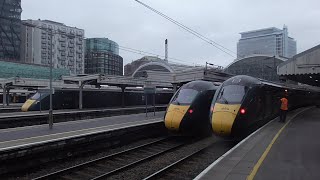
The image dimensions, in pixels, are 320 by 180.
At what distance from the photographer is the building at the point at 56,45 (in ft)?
120

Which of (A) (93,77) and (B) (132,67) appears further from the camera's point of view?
(B) (132,67)

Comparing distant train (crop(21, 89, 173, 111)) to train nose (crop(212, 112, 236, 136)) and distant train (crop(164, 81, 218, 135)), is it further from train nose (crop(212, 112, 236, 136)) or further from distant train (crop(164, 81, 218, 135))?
train nose (crop(212, 112, 236, 136))

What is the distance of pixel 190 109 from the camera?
736 inches

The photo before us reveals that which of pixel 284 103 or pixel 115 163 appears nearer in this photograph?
pixel 115 163

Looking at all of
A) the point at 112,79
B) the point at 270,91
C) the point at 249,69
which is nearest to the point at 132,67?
the point at 249,69

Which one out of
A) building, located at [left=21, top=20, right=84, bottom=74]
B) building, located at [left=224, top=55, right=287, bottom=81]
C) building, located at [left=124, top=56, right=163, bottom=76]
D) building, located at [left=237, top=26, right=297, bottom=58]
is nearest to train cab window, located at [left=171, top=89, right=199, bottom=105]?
building, located at [left=21, top=20, right=84, bottom=74]

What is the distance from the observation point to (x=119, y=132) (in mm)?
17812

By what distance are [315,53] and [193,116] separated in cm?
1380

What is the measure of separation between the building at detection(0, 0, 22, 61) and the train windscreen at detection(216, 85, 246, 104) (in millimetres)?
53645

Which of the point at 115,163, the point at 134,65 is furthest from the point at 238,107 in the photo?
the point at 134,65

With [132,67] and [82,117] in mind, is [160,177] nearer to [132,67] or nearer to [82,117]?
[82,117]

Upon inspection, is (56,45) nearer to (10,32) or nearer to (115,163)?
(10,32)

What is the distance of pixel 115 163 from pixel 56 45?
40.8m

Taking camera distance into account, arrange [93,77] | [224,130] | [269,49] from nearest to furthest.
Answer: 1. [224,130]
2. [93,77]
3. [269,49]
